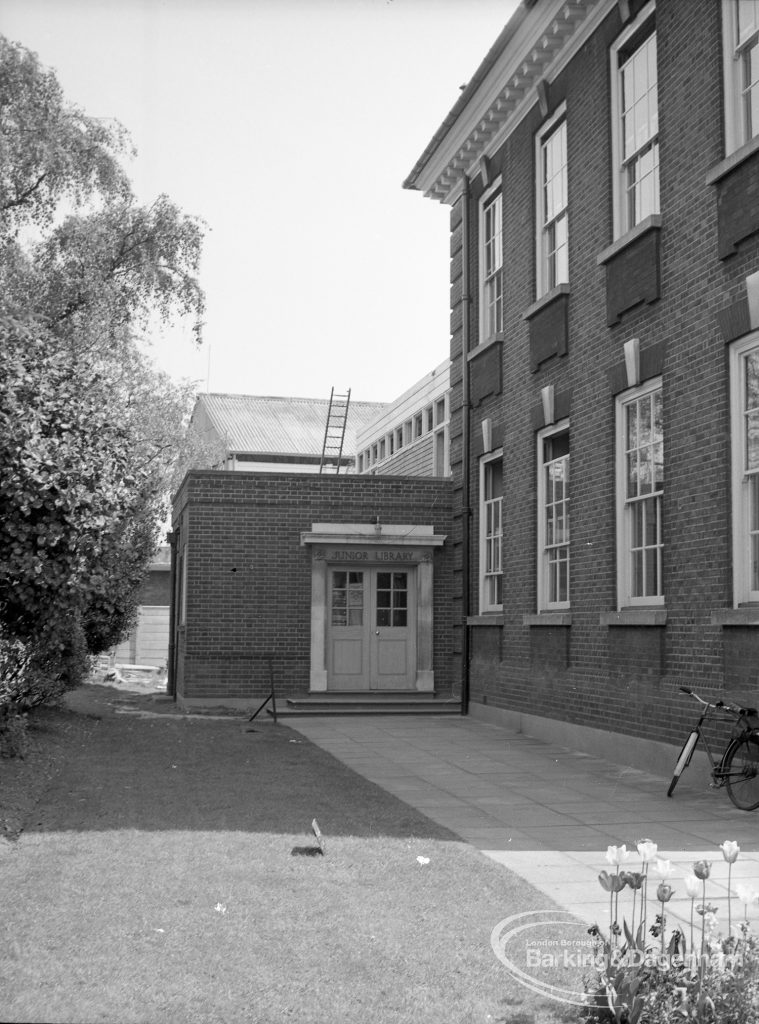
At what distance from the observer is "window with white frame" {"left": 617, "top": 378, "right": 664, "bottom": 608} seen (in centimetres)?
1050

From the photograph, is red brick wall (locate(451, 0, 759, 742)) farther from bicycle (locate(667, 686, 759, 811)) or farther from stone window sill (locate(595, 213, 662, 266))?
bicycle (locate(667, 686, 759, 811))

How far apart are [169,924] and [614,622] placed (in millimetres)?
6931

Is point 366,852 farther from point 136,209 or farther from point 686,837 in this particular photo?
point 136,209

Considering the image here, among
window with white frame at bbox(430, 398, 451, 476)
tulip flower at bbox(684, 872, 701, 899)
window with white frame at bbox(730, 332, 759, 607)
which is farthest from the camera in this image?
window with white frame at bbox(430, 398, 451, 476)

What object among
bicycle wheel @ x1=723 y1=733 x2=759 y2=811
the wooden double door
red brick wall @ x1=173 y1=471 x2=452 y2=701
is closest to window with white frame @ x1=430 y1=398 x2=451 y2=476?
red brick wall @ x1=173 y1=471 x2=452 y2=701

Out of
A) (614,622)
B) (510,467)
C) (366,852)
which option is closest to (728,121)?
(614,622)

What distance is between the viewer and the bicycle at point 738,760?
26.8 feet

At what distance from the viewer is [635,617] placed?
412 inches

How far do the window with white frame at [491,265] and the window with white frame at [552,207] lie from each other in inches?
63.3

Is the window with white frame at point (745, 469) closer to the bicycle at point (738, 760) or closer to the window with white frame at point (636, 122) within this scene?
the bicycle at point (738, 760)

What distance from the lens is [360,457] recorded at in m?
33.6

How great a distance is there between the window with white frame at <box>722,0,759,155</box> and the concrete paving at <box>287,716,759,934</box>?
5569mm

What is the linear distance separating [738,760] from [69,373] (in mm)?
6687

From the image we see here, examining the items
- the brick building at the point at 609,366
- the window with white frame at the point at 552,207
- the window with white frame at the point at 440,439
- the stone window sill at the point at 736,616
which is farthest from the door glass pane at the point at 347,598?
the stone window sill at the point at 736,616
